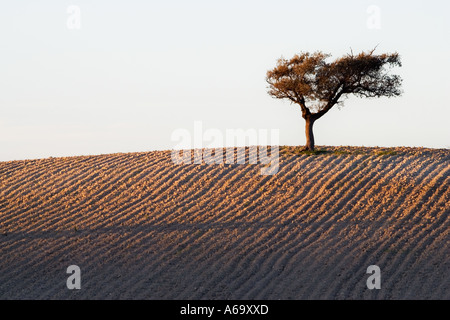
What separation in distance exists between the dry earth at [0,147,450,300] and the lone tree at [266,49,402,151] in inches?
90.9

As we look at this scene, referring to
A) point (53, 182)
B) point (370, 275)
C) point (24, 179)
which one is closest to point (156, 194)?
point (53, 182)

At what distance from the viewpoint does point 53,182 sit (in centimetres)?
2700

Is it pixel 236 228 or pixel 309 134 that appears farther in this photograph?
pixel 309 134

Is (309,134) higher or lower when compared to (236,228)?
higher

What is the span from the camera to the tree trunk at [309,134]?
27.3m

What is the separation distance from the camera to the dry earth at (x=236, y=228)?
1591cm

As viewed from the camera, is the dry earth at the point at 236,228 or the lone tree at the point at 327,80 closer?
the dry earth at the point at 236,228

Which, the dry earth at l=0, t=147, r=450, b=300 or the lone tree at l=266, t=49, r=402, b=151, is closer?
the dry earth at l=0, t=147, r=450, b=300

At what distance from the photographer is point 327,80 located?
Result: 2648 cm

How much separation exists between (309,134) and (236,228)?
9134 mm

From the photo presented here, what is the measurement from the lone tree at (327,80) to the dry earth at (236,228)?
2.31 metres

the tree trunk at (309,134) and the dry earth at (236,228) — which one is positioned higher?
the tree trunk at (309,134)

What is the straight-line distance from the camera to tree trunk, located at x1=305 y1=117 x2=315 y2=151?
1074 inches

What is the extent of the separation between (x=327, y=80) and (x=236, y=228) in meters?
9.33
